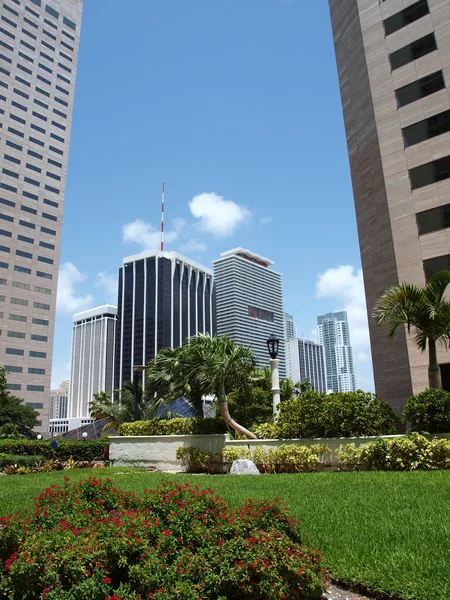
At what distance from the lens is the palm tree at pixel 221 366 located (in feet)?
61.3

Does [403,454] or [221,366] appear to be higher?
[221,366]

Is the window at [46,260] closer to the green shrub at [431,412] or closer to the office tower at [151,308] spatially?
the office tower at [151,308]

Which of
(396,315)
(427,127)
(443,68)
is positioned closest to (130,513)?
(396,315)

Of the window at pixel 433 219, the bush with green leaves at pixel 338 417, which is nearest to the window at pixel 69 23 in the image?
the window at pixel 433 219

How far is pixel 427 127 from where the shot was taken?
2448 centimetres

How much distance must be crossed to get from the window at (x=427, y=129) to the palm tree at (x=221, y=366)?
15.1 m

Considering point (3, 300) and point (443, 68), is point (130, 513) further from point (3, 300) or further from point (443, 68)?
point (3, 300)

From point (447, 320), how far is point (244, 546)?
13.3 m

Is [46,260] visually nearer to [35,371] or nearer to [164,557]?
[35,371]

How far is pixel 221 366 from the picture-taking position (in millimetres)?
18609

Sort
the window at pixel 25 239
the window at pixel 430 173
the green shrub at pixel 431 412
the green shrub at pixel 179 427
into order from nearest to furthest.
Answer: the green shrub at pixel 431 412
the green shrub at pixel 179 427
the window at pixel 430 173
the window at pixel 25 239

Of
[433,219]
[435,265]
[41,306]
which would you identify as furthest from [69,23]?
[435,265]

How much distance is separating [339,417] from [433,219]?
1367 cm

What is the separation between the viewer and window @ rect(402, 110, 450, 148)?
23.8 metres
